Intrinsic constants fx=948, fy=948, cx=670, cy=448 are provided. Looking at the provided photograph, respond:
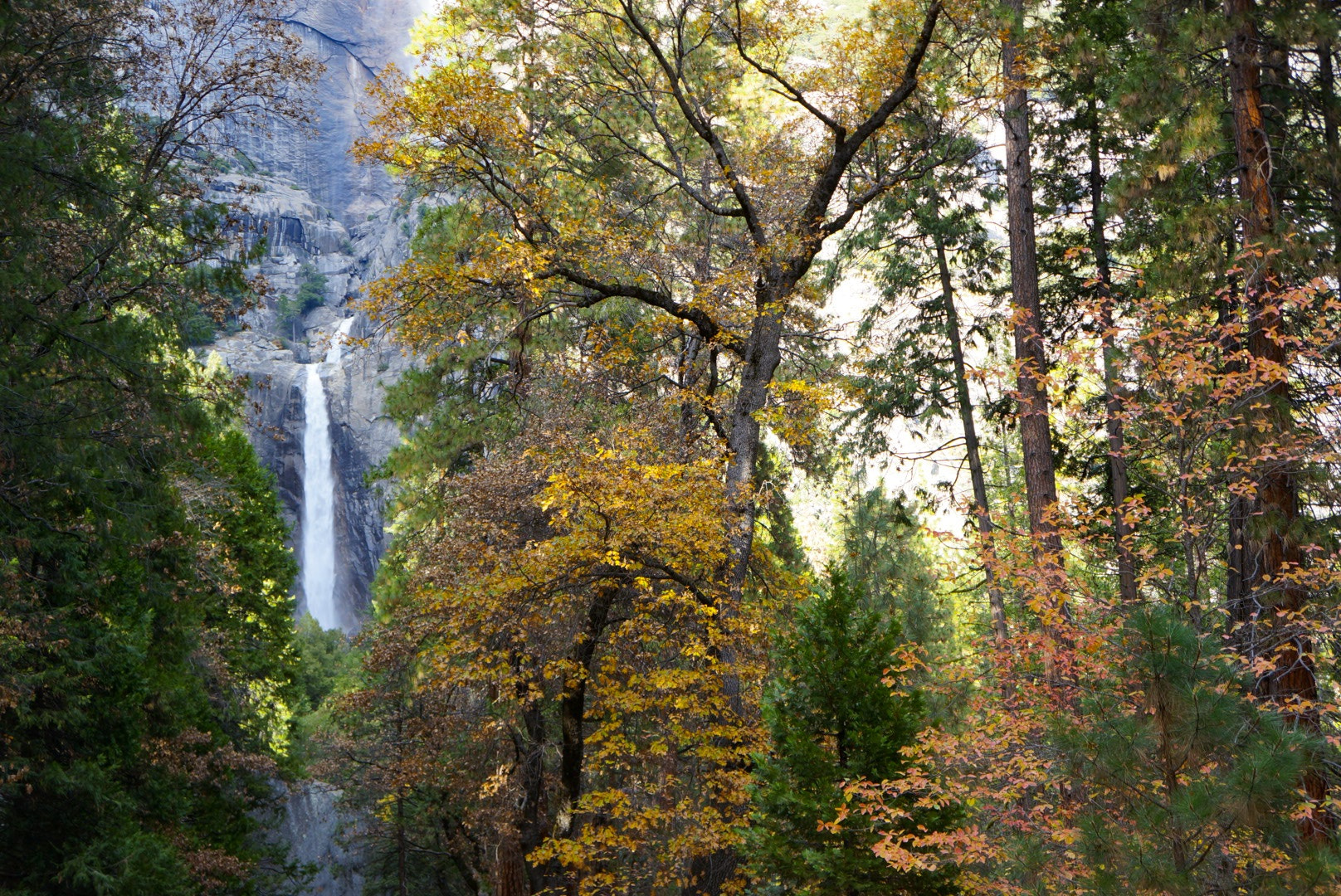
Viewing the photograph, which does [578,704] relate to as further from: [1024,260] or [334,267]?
[334,267]

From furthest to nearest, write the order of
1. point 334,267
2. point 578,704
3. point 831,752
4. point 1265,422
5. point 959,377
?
1. point 334,267
2. point 959,377
3. point 578,704
4. point 831,752
5. point 1265,422

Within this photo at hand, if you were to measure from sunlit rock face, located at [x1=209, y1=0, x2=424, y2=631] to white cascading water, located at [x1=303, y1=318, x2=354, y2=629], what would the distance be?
0.30 meters

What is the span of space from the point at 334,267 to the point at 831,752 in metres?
82.4

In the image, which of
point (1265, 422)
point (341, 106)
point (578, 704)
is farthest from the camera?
point (341, 106)

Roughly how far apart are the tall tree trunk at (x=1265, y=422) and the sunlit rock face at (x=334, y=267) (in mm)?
7255

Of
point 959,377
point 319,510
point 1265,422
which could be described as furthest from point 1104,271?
point 319,510

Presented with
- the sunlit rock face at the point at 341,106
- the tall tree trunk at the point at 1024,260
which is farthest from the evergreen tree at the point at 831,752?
the sunlit rock face at the point at 341,106

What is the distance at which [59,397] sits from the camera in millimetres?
8625

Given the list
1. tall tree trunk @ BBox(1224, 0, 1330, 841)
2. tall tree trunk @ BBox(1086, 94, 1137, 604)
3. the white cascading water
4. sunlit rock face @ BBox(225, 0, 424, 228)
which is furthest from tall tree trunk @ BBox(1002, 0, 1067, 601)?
sunlit rock face @ BBox(225, 0, 424, 228)

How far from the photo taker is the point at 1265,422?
20.6 feet

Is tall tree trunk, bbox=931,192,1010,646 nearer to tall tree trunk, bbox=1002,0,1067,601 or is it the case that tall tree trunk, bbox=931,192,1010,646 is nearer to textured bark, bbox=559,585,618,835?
tall tree trunk, bbox=1002,0,1067,601

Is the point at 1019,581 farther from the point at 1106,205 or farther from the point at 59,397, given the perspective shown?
the point at 59,397

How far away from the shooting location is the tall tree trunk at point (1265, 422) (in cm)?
630

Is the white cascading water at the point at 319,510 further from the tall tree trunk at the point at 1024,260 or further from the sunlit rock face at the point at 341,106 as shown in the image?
the tall tree trunk at the point at 1024,260
